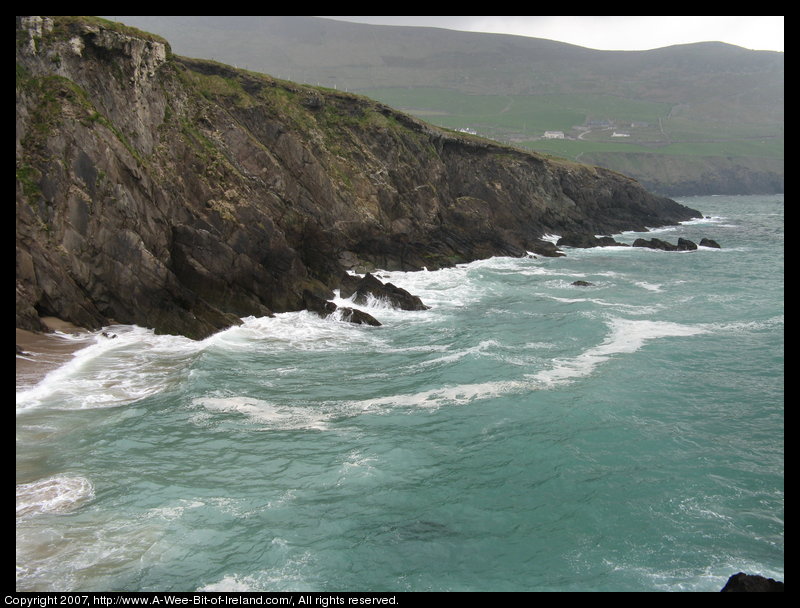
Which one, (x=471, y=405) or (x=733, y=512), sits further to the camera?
(x=471, y=405)

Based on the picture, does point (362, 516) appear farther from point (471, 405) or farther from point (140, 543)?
point (471, 405)

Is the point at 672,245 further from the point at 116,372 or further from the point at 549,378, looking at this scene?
the point at 116,372

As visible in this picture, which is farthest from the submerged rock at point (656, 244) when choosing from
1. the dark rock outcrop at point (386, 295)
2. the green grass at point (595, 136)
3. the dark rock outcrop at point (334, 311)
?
the green grass at point (595, 136)

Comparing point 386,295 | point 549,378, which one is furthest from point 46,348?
point 549,378

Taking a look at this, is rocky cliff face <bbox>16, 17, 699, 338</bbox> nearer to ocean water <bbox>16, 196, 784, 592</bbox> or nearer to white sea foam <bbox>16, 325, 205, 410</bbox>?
white sea foam <bbox>16, 325, 205, 410</bbox>

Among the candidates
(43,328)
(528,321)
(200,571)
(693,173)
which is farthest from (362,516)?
(693,173)
